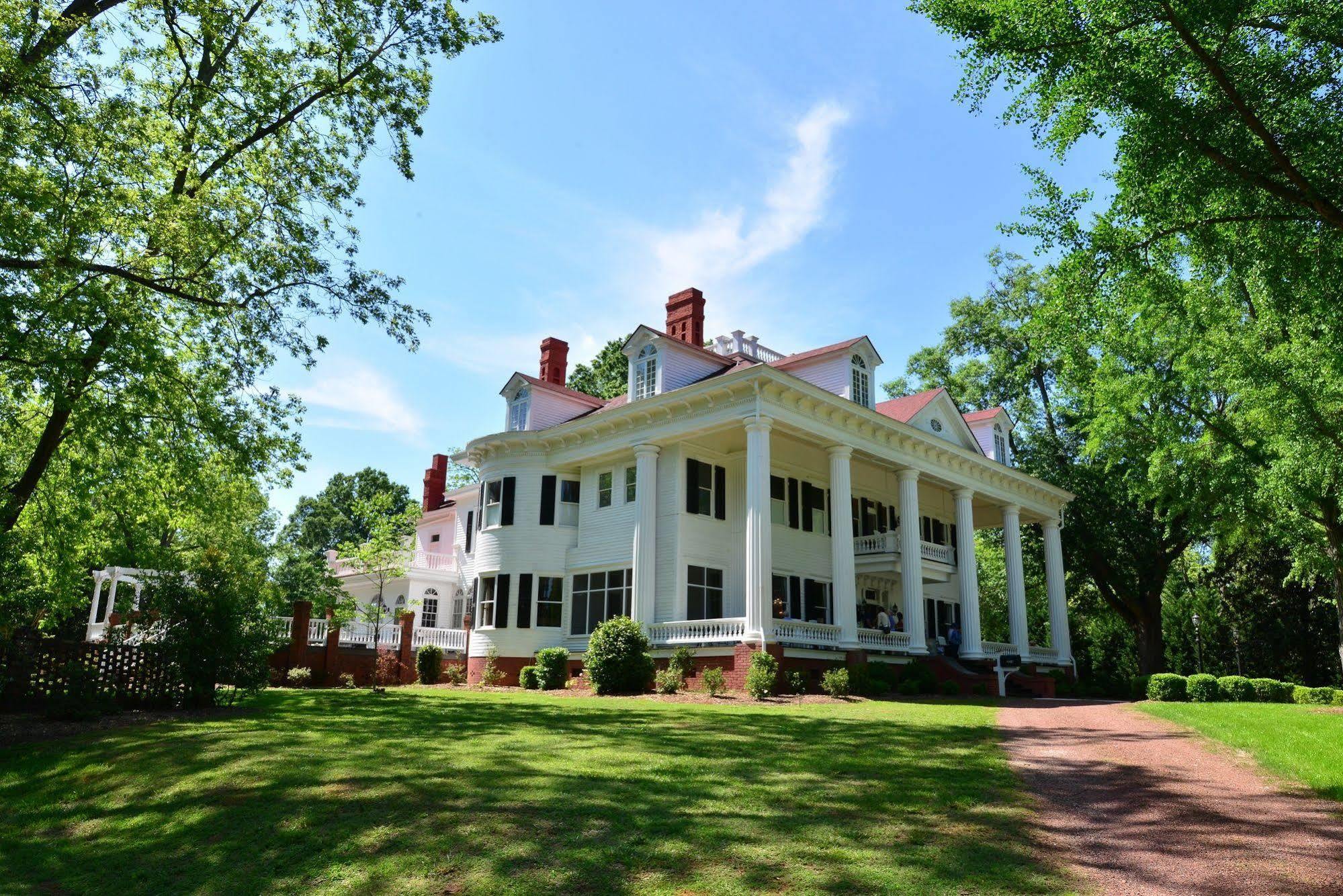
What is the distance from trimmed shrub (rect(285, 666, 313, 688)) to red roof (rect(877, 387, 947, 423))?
64.4ft

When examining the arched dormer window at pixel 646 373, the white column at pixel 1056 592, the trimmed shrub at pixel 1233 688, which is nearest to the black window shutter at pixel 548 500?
the arched dormer window at pixel 646 373

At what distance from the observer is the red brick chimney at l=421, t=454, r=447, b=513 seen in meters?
45.8

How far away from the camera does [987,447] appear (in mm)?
35625

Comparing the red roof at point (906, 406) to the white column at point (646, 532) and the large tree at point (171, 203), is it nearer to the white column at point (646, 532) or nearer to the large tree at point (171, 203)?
the white column at point (646, 532)

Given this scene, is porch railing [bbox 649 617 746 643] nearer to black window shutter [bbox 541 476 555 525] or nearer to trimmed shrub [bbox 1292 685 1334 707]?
black window shutter [bbox 541 476 555 525]

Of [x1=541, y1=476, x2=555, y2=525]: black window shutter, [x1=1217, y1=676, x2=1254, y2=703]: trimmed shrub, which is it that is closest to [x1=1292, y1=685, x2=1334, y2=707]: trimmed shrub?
[x1=1217, y1=676, x2=1254, y2=703]: trimmed shrub

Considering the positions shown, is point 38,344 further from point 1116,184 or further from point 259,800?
point 1116,184

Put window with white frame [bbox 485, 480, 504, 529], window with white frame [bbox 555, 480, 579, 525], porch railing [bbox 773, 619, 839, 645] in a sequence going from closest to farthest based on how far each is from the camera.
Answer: porch railing [bbox 773, 619, 839, 645] < window with white frame [bbox 555, 480, 579, 525] < window with white frame [bbox 485, 480, 504, 529]

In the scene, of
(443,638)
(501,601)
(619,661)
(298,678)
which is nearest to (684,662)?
(619,661)

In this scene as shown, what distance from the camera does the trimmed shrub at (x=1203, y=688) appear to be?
880 inches

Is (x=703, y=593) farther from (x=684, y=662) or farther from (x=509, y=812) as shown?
(x=509, y=812)

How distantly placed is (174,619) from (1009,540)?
1156 inches

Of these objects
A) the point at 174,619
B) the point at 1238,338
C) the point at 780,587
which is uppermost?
the point at 1238,338

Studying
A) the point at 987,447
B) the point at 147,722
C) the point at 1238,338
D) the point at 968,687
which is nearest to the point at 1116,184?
the point at 1238,338
